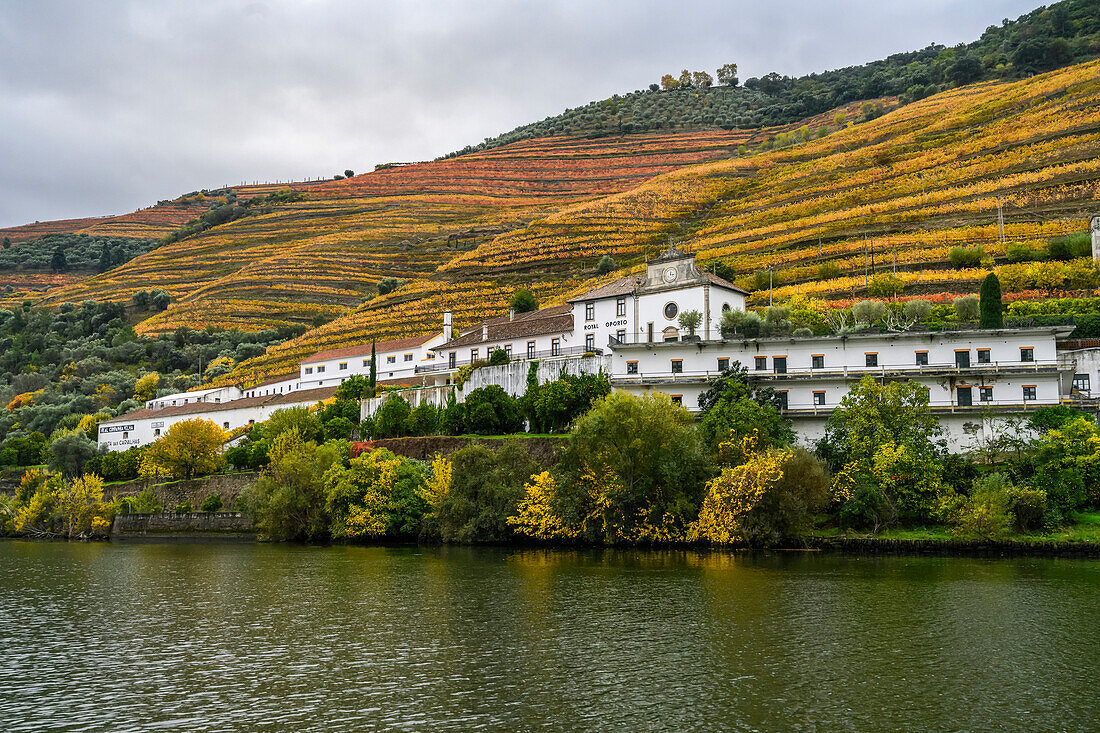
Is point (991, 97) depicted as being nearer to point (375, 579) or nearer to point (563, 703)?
point (375, 579)

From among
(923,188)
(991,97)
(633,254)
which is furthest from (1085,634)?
(991,97)

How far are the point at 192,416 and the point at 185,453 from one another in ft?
42.2

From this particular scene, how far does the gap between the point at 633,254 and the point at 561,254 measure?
1100cm

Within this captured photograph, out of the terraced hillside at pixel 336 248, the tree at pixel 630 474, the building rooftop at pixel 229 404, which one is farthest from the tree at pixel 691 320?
the terraced hillside at pixel 336 248

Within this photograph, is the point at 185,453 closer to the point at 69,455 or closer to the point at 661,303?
the point at 69,455

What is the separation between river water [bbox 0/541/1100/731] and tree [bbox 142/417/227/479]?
3478 centimetres

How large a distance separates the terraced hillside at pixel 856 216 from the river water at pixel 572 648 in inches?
1812

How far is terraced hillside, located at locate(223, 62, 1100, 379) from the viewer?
274 feet

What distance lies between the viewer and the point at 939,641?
2495cm

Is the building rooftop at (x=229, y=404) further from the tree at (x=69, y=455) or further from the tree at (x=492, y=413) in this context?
the tree at (x=492, y=413)

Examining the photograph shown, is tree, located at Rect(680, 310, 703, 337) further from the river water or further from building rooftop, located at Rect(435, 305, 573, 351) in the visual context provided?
the river water

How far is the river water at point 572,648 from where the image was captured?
19.1m

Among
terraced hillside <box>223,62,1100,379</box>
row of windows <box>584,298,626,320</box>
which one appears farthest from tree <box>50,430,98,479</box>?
row of windows <box>584,298,626,320</box>

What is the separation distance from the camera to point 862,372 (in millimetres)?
54375
